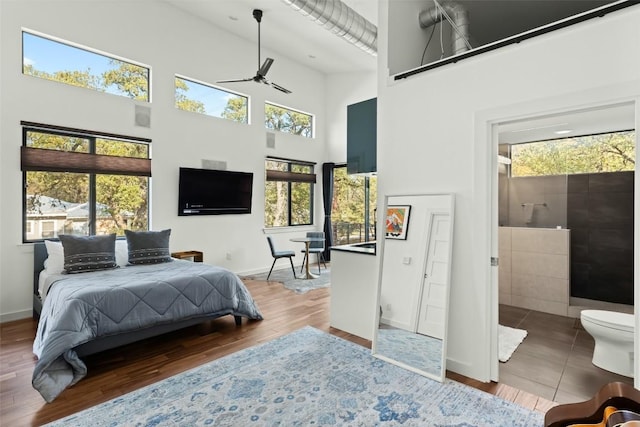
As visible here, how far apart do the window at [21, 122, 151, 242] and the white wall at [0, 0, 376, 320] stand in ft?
0.43

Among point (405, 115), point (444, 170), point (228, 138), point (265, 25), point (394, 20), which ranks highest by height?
point (265, 25)

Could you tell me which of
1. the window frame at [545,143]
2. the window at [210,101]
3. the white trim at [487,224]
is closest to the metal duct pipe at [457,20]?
the white trim at [487,224]

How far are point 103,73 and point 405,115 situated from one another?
4293 millimetres

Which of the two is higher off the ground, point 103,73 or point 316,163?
point 103,73

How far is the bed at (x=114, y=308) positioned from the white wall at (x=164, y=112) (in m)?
1.15

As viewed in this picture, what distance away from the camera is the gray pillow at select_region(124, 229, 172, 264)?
4277 millimetres

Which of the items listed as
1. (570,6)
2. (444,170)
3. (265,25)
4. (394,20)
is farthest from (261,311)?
(570,6)

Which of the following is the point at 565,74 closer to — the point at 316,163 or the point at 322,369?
the point at 322,369

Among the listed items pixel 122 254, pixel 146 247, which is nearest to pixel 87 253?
pixel 122 254

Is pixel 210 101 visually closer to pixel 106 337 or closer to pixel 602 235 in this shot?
pixel 106 337

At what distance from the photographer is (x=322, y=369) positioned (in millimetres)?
2787

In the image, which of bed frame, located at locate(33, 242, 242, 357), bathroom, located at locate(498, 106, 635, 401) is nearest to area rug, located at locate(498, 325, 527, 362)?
bathroom, located at locate(498, 106, 635, 401)

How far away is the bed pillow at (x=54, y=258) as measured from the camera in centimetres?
386

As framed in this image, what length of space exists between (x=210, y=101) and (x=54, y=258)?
3.46 meters
